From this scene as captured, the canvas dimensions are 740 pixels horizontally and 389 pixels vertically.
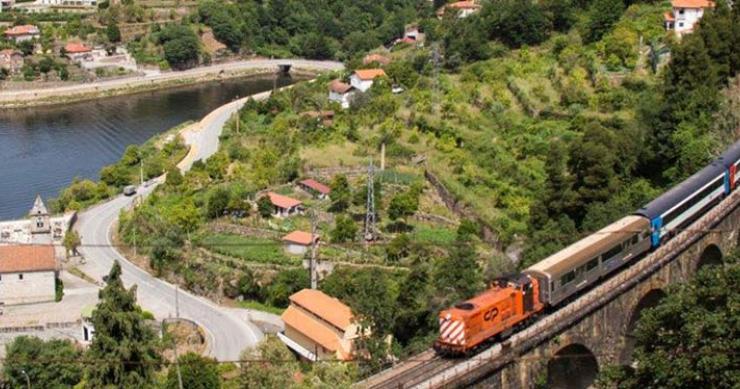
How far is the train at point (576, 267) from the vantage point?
687 inches

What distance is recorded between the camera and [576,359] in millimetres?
19734

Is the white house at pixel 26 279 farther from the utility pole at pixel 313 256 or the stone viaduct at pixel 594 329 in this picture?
the stone viaduct at pixel 594 329

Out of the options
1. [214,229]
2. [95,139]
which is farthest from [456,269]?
[95,139]

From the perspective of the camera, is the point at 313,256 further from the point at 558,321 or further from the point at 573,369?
the point at 558,321

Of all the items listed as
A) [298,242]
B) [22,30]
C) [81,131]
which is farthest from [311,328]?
[22,30]

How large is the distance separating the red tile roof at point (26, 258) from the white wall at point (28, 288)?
170 mm

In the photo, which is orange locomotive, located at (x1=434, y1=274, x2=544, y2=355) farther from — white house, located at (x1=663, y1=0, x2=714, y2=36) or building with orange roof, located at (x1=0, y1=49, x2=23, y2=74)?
building with orange roof, located at (x1=0, y1=49, x2=23, y2=74)

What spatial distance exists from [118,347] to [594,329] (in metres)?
9.44

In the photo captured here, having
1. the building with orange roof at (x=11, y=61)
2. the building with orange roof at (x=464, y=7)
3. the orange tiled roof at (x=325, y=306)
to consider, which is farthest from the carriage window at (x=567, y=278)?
the building with orange roof at (x=11, y=61)

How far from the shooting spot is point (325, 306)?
2442 centimetres

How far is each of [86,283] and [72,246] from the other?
8.27 ft

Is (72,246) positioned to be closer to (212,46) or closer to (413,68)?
(413,68)

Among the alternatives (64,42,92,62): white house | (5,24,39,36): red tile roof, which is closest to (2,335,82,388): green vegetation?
(64,42,92,62): white house

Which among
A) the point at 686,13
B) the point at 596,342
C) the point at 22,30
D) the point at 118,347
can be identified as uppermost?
the point at 686,13
